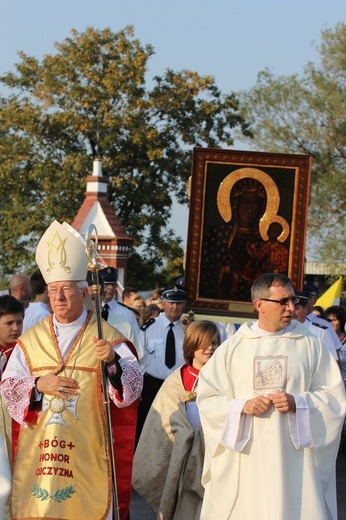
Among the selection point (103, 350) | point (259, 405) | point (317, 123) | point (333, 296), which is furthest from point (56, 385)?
point (317, 123)

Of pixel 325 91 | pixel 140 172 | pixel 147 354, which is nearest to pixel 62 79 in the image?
pixel 140 172

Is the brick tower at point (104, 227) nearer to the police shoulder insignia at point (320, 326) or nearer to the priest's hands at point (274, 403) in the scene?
the police shoulder insignia at point (320, 326)

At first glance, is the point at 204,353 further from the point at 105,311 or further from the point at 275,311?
the point at 105,311

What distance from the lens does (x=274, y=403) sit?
19.5 feet

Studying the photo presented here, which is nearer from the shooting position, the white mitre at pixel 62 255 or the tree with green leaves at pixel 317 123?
the white mitre at pixel 62 255

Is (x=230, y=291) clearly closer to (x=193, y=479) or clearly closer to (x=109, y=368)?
(x=193, y=479)

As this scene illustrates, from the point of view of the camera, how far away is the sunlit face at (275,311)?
6.10 meters

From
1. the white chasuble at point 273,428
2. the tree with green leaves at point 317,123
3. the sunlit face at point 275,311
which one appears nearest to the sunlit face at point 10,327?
the white chasuble at point 273,428

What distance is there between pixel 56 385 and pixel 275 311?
129 cm

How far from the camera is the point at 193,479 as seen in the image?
23.1 feet

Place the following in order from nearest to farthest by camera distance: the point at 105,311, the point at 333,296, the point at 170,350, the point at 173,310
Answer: the point at 105,311
the point at 170,350
the point at 173,310
the point at 333,296

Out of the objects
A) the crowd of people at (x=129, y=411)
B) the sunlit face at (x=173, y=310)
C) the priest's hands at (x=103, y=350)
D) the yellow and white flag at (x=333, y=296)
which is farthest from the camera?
the yellow and white flag at (x=333, y=296)

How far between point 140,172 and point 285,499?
26.7m

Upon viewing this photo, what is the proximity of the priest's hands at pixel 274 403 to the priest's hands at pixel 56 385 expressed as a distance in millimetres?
998
